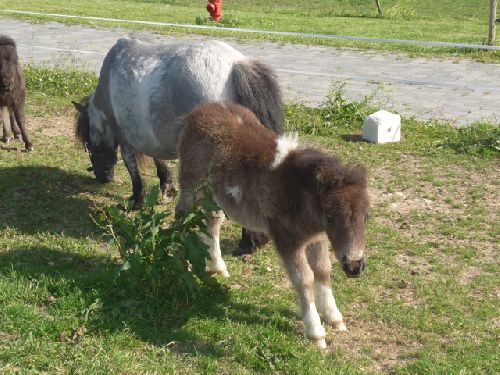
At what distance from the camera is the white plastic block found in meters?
10.3

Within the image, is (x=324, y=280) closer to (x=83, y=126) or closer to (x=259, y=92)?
(x=259, y=92)

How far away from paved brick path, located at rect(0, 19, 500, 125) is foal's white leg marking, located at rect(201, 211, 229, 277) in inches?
207

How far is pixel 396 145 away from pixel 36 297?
20.0ft

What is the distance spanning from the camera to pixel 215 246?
640 centimetres

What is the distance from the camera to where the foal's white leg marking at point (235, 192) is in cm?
570

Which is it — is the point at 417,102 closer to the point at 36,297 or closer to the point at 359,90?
the point at 359,90

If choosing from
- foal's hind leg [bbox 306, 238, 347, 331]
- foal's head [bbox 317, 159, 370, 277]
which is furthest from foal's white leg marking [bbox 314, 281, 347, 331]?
foal's head [bbox 317, 159, 370, 277]

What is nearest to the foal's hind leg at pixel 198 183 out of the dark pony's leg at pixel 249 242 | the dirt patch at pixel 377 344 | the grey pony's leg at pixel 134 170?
the dark pony's leg at pixel 249 242

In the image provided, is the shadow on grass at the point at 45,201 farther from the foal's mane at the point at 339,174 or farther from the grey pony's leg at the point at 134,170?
the foal's mane at the point at 339,174

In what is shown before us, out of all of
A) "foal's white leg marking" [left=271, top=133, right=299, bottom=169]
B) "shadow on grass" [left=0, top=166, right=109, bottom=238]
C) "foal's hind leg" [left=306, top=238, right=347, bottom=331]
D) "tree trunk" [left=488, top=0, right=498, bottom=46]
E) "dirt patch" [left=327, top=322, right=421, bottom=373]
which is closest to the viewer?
"dirt patch" [left=327, top=322, right=421, bottom=373]

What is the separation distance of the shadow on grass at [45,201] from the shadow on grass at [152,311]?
→ 1265 millimetres

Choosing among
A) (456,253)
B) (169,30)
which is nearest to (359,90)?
(456,253)

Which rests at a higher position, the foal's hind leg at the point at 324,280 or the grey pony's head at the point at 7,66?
the grey pony's head at the point at 7,66

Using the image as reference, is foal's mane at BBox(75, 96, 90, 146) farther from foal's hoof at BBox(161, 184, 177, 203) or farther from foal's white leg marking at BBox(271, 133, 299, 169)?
foal's white leg marking at BBox(271, 133, 299, 169)
